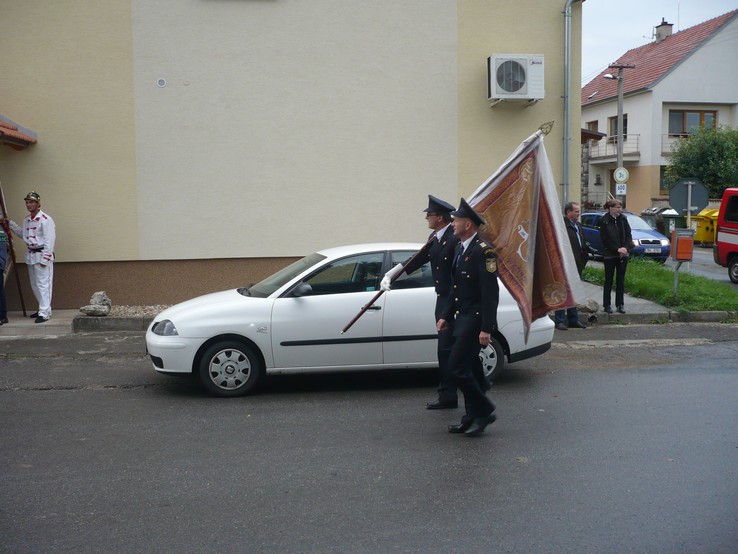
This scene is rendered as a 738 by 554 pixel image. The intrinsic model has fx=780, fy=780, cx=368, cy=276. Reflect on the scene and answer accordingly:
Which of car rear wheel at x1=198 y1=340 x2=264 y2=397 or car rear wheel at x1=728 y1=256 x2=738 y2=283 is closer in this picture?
car rear wheel at x1=198 y1=340 x2=264 y2=397

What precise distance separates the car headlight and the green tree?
35183 millimetres

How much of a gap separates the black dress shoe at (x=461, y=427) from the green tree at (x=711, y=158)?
1380 inches

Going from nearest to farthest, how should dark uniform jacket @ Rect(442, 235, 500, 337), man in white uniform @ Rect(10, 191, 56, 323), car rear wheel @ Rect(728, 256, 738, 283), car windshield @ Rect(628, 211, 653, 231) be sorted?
dark uniform jacket @ Rect(442, 235, 500, 337) → man in white uniform @ Rect(10, 191, 56, 323) → car rear wheel @ Rect(728, 256, 738, 283) → car windshield @ Rect(628, 211, 653, 231)

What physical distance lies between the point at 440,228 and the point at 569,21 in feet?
28.5

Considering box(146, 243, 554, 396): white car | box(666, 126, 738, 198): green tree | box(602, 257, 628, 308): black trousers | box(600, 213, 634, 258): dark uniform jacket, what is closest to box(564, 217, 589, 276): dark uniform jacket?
box(600, 213, 634, 258): dark uniform jacket

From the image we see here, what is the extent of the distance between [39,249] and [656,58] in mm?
41326

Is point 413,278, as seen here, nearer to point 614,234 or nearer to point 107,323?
point 614,234

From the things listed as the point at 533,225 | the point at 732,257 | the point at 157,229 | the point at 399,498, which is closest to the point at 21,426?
the point at 399,498

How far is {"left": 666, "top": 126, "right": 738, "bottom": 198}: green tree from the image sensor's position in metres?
37.1

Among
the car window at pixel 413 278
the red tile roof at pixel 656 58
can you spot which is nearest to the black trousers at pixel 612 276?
the car window at pixel 413 278

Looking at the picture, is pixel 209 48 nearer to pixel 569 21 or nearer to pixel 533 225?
pixel 569 21

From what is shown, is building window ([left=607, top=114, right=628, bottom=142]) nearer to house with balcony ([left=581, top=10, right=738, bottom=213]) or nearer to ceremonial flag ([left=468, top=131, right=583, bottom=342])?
house with balcony ([left=581, top=10, right=738, bottom=213])

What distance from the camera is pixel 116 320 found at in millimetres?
11711

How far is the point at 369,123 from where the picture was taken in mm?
13664
